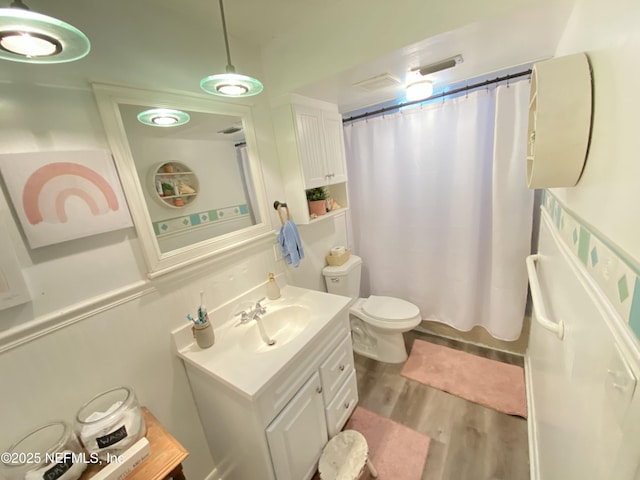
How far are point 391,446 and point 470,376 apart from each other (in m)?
0.82

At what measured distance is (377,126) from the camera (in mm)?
2072

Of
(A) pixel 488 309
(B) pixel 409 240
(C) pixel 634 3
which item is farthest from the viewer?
(B) pixel 409 240

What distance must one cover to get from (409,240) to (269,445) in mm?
1742

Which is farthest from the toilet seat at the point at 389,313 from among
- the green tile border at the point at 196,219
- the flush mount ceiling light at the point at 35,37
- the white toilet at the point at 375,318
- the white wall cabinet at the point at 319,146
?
the flush mount ceiling light at the point at 35,37

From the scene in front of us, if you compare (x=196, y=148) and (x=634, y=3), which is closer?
(x=634, y=3)

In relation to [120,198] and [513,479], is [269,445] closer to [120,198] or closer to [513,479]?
[120,198]

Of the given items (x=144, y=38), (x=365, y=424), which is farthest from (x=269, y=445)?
(x=144, y=38)

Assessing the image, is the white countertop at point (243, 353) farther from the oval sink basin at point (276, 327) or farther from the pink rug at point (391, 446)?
the pink rug at point (391, 446)

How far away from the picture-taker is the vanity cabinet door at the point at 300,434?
40.6 inches

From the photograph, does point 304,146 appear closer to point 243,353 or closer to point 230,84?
point 230,84

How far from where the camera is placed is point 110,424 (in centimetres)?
81

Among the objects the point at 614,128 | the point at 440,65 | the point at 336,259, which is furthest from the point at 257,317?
the point at 440,65

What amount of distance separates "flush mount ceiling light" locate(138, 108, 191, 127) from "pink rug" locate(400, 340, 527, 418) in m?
2.17

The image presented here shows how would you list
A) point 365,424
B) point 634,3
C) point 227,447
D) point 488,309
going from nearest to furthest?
point 634,3 < point 227,447 < point 365,424 < point 488,309
